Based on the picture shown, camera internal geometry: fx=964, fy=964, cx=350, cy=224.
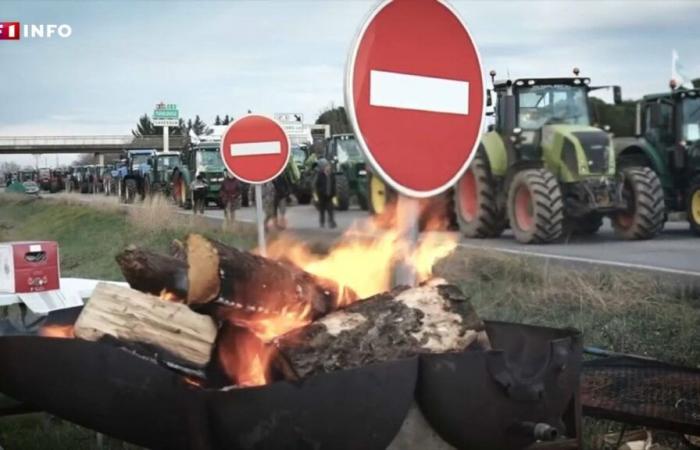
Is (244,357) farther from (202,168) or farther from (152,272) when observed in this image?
(202,168)

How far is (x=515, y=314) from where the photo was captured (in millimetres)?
6629

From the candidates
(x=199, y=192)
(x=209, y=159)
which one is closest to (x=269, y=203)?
(x=199, y=192)

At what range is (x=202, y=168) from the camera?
2845 cm

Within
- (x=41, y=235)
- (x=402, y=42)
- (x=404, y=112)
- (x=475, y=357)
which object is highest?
(x=402, y=42)

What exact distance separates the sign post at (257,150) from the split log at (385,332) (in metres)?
4.95

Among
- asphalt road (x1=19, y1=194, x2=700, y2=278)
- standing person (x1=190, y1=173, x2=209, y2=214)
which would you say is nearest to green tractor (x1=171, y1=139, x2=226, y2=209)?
standing person (x1=190, y1=173, x2=209, y2=214)

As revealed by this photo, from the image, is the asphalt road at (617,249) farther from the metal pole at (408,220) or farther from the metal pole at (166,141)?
the metal pole at (166,141)

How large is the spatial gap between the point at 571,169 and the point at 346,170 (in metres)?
9.53

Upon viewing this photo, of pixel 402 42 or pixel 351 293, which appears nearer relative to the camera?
pixel 402 42

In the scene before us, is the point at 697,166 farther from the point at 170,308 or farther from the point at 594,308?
the point at 170,308

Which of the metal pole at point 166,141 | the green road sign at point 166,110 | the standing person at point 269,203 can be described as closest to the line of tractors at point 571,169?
the standing person at point 269,203

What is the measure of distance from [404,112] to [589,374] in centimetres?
175

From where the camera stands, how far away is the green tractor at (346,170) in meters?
21.6

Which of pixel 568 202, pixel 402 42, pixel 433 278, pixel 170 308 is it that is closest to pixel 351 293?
pixel 433 278
